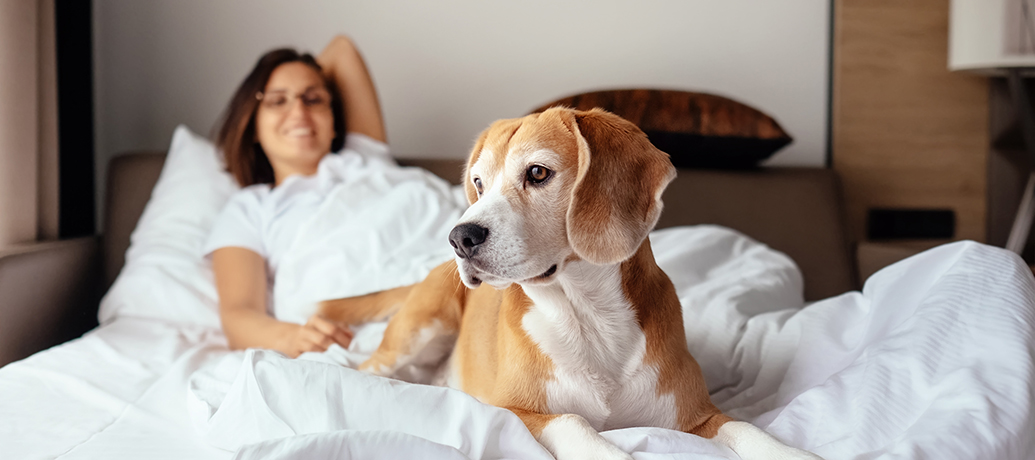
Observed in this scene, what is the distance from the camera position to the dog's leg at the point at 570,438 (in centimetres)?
80

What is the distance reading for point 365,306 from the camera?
4.95 ft

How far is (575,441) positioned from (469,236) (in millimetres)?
279

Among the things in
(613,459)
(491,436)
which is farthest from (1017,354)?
(491,436)

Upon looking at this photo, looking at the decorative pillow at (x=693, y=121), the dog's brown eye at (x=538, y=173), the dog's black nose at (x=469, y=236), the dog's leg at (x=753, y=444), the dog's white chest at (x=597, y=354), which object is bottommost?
the dog's leg at (x=753, y=444)

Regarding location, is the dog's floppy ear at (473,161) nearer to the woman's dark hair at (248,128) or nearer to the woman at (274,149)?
the woman at (274,149)

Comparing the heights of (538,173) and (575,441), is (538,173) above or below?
above

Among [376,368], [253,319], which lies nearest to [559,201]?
[376,368]

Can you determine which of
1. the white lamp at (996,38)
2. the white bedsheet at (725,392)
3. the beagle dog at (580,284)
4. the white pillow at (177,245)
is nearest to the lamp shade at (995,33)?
the white lamp at (996,38)

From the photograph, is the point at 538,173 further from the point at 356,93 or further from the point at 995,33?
the point at 995,33

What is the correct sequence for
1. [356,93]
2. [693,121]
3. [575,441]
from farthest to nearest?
[356,93] < [693,121] < [575,441]

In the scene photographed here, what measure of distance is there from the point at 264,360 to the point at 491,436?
35 centimetres

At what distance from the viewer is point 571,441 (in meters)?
0.82

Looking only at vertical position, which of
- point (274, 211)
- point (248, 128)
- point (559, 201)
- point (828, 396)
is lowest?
point (828, 396)

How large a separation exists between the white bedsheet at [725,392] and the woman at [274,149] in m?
0.26
